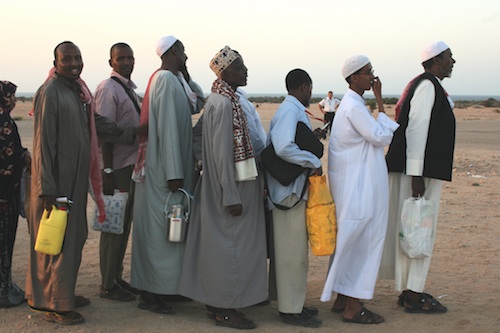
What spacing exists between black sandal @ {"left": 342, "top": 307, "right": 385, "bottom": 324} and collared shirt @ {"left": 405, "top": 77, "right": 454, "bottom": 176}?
4.09 feet

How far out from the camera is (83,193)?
554 centimetres

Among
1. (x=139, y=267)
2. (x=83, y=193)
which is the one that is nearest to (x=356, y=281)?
(x=139, y=267)

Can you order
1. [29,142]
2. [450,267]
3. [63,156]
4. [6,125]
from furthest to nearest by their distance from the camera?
1. [29,142]
2. [450,267]
3. [6,125]
4. [63,156]

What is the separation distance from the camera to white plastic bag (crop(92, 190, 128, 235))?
5918 mm

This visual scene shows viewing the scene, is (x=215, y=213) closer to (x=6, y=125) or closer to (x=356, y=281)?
(x=356, y=281)

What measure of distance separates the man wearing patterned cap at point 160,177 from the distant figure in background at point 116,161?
30 centimetres

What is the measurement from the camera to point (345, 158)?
569cm

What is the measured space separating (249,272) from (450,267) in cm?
298

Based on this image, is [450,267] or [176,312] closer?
[176,312]

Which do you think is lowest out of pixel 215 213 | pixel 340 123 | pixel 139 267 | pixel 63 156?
pixel 139 267

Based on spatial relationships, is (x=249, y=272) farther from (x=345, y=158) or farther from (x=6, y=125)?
(x=6, y=125)

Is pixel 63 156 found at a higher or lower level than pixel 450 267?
higher

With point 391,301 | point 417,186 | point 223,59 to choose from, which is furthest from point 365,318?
point 223,59

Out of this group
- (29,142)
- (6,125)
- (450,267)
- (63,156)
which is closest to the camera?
(63,156)
